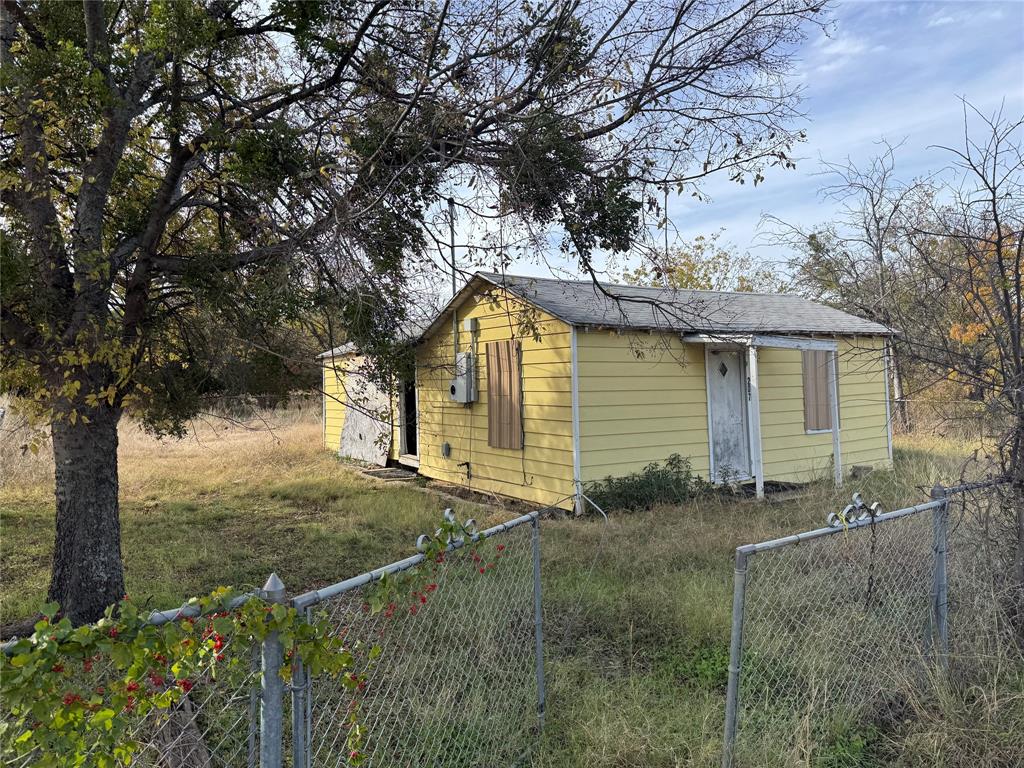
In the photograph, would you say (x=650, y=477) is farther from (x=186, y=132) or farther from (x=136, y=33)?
(x=136, y=33)

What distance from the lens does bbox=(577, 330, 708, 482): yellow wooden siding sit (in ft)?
30.2

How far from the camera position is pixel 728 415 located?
1088 cm

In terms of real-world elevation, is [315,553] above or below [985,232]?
below

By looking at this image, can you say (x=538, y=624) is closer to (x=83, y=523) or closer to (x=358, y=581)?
(x=358, y=581)

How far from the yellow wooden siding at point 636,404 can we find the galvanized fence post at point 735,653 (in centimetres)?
629

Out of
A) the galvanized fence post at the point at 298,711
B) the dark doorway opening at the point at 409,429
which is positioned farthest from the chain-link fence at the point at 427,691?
the dark doorway opening at the point at 409,429

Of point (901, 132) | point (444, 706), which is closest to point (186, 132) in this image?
point (444, 706)

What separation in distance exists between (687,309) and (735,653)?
5517 millimetres

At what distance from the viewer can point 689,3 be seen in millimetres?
4414

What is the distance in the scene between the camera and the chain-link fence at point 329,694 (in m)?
1.65

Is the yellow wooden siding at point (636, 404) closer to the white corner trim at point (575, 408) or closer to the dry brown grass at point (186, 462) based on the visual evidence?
the white corner trim at point (575, 408)

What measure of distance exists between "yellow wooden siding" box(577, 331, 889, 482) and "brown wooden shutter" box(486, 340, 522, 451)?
4.43 feet

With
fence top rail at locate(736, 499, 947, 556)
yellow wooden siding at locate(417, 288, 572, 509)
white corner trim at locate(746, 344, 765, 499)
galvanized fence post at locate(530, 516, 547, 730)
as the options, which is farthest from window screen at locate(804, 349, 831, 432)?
galvanized fence post at locate(530, 516, 547, 730)

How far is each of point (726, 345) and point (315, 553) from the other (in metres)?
6.96
